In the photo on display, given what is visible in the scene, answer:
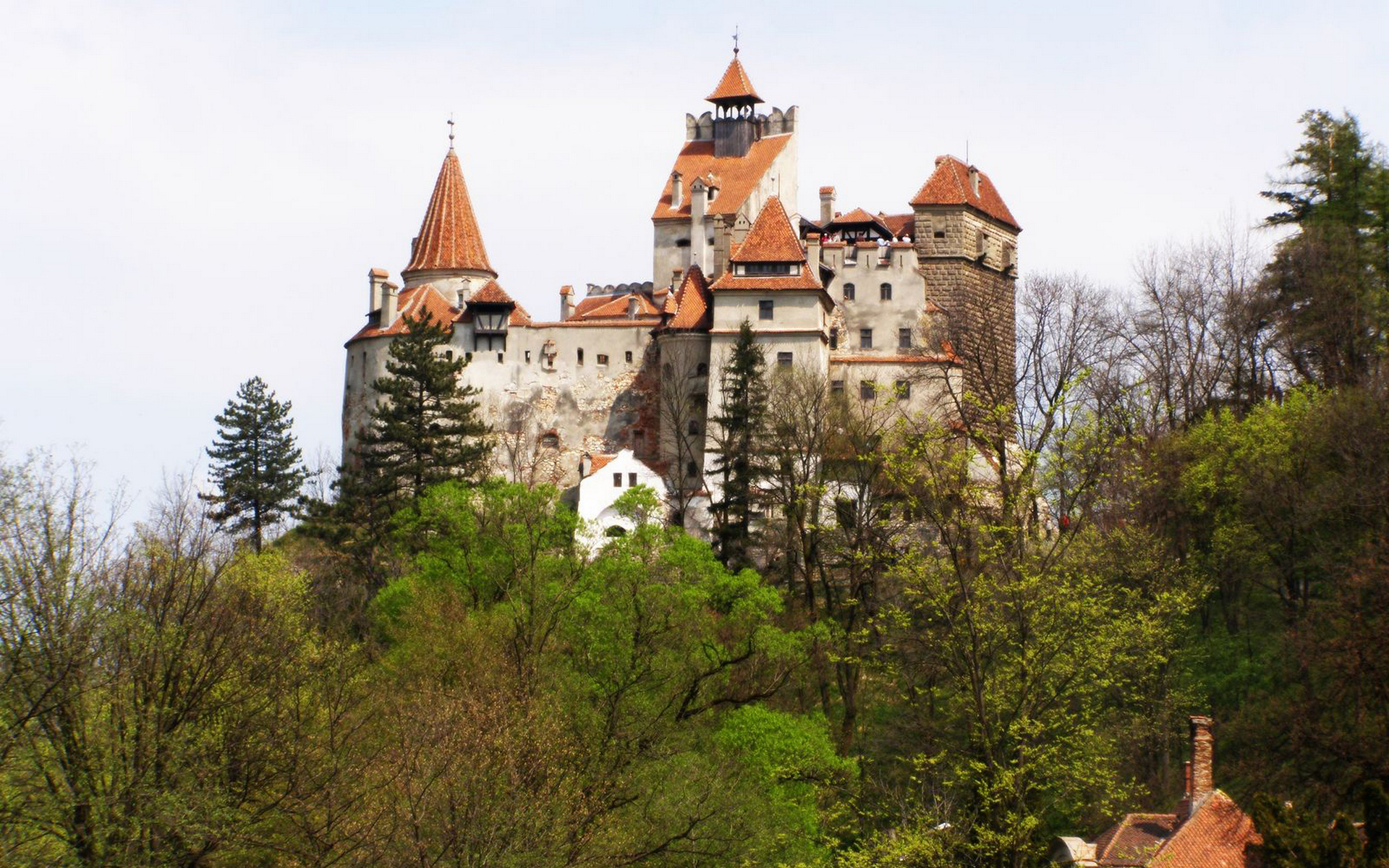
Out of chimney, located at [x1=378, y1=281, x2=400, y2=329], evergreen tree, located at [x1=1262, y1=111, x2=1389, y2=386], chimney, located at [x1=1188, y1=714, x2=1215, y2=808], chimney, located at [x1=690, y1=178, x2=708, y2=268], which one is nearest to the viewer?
chimney, located at [x1=1188, y1=714, x2=1215, y2=808]

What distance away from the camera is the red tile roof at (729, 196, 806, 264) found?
64.9 metres

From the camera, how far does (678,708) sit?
3666 centimetres

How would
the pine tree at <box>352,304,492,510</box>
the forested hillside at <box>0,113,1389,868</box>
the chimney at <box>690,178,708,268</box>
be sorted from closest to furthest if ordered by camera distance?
the forested hillside at <box>0,113,1389,868</box> → the pine tree at <box>352,304,492,510</box> → the chimney at <box>690,178,708,268</box>

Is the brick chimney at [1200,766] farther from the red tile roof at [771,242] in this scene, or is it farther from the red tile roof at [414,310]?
the red tile roof at [414,310]

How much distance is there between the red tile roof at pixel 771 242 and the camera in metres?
64.9

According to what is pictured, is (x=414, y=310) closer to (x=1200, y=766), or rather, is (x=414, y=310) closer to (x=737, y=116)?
(x=737, y=116)

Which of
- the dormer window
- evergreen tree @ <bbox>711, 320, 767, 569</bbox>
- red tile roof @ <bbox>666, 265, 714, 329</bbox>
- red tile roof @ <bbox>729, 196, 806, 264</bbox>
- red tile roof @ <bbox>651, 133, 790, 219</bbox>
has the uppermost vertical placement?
red tile roof @ <bbox>651, 133, 790, 219</bbox>

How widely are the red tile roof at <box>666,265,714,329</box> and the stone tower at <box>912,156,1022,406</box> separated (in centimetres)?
711

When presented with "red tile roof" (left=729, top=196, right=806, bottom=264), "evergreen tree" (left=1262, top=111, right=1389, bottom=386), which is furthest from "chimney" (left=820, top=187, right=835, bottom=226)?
"evergreen tree" (left=1262, top=111, right=1389, bottom=386)

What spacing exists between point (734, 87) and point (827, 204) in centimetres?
699

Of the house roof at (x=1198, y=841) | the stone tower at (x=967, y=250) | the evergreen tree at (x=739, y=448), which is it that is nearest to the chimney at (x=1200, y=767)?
the house roof at (x=1198, y=841)

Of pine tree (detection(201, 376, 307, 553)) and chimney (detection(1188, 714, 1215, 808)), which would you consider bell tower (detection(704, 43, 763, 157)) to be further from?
chimney (detection(1188, 714, 1215, 808))

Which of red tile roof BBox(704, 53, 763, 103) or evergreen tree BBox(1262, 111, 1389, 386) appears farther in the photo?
red tile roof BBox(704, 53, 763, 103)

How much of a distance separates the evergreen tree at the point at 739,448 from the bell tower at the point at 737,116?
16.1 meters
